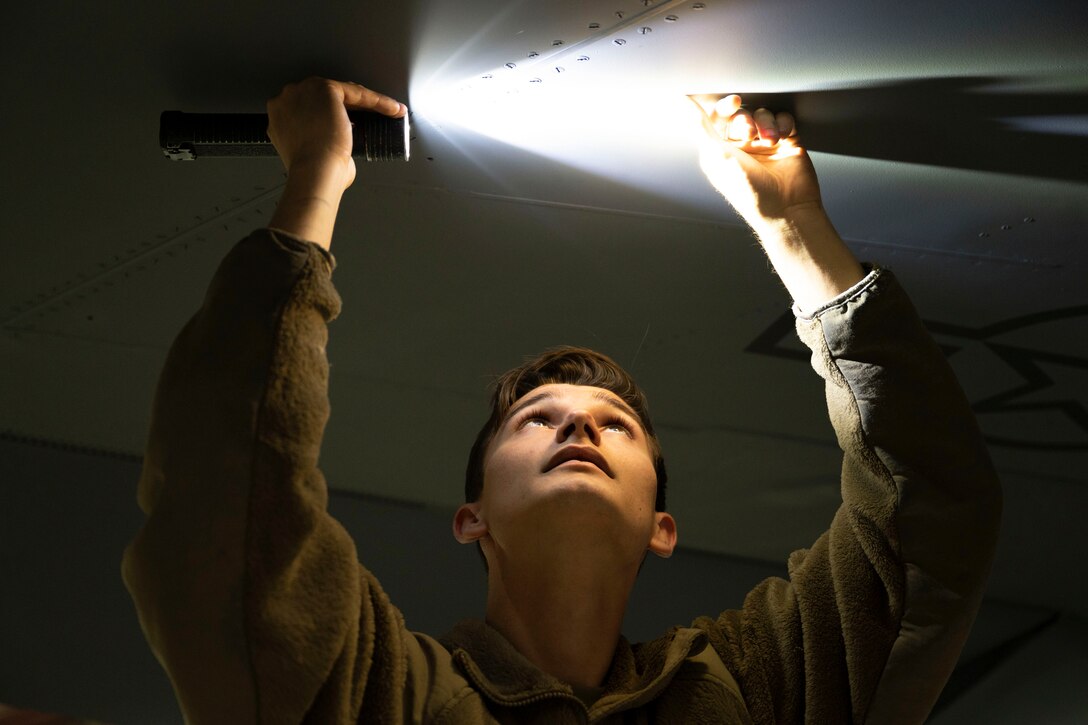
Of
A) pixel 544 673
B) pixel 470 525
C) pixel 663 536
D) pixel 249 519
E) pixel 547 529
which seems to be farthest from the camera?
pixel 663 536

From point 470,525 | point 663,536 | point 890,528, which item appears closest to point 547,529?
point 470,525

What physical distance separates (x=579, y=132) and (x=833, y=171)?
0.54 m

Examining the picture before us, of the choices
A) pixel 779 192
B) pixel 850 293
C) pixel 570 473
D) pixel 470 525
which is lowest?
pixel 470 525

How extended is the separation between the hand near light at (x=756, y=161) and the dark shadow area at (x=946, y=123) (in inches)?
1.9

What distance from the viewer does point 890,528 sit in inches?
78.9

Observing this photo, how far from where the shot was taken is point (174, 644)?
1.62m

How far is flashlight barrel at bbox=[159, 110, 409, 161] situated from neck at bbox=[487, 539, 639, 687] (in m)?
0.85

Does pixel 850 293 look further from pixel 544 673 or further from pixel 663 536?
pixel 544 673

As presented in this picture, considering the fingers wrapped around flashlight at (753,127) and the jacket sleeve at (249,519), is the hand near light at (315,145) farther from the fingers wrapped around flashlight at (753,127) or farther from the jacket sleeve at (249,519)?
the fingers wrapped around flashlight at (753,127)

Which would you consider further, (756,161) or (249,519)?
(756,161)

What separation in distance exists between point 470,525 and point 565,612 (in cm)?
28

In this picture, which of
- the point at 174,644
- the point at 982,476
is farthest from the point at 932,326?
the point at 174,644

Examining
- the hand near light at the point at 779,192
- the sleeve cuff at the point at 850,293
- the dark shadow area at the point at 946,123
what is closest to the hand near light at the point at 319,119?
the hand near light at the point at 779,192

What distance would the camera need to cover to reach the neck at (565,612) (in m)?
2.06
